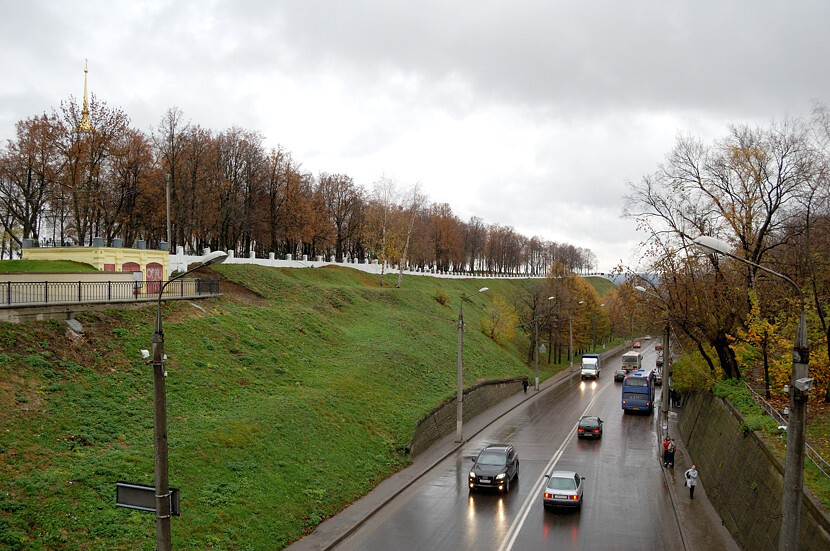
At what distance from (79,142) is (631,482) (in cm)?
4088

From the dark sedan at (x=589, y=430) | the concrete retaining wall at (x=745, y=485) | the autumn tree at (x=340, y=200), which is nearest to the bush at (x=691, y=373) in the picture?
the concrete retaining wall at (x=745, y=485)

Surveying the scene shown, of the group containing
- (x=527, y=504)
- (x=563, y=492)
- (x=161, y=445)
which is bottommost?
(x=527, y=504)

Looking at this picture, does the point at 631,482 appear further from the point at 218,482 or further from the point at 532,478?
the point at 218,482

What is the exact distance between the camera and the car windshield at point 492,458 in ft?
73.8

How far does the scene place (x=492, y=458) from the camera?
2275 cm

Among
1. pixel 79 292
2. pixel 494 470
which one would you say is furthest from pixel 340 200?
pixel 494 470

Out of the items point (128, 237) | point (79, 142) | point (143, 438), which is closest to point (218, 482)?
point (143, 438)

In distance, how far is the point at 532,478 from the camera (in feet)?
79.7

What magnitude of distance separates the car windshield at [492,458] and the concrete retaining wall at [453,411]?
164 inches

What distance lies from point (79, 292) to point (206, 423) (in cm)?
816

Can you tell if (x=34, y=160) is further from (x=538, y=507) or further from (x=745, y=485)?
(x=745, y=485)

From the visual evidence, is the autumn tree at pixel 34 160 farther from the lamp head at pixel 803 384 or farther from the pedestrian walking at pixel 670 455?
the lamp head at pixel 803 384

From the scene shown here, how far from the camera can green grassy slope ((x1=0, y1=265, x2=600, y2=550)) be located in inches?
544

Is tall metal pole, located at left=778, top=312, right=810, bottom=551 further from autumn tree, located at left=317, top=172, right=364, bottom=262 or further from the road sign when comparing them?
autumn tree, located at left=317, top=172, right=364, bottom=262
